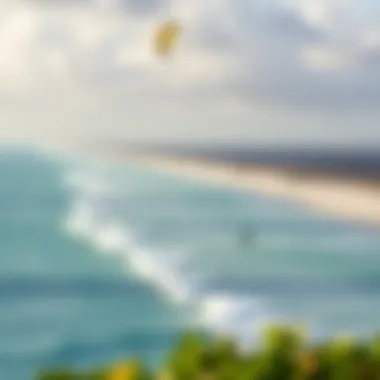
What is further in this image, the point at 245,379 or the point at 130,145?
the point at 130,145

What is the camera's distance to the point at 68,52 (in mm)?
1249

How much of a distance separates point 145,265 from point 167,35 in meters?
0.36

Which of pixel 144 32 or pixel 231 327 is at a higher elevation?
pixel 144 32

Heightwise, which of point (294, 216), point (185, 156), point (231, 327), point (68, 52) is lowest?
point (231, 327)

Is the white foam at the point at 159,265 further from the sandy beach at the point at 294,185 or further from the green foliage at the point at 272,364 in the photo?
the green foliage at the point at 272,364

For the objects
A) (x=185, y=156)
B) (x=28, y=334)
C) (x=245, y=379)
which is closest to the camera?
(x=245, y=379)

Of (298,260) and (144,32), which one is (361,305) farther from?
(144,32)

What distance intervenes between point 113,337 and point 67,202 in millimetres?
226

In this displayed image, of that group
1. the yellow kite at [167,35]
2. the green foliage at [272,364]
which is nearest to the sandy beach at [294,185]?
the yellow kite at [167,35]

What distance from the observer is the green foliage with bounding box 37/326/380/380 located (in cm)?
79

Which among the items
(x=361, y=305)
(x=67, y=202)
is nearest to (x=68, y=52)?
(x=67, y=202)

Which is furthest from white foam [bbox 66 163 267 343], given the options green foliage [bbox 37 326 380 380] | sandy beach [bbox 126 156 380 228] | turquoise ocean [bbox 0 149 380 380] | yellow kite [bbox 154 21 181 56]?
green foliage [bbox 37 326 380 380]

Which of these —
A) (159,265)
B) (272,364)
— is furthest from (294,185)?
(272,364)

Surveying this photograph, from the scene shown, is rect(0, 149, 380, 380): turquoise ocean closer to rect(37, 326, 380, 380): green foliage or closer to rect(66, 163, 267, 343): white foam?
rect(66, 163, 267, 343): white foam
